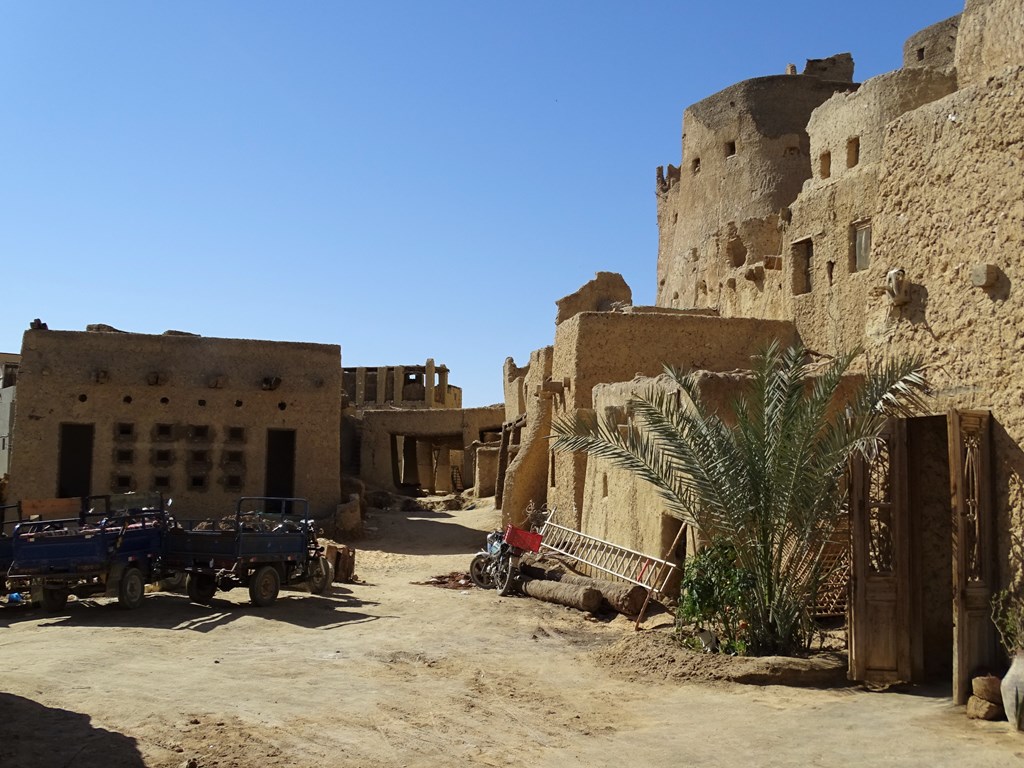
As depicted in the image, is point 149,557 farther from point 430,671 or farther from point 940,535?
point 940,535

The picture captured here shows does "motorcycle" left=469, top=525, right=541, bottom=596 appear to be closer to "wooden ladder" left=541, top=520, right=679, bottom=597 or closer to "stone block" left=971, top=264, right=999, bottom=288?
"wooden ladder" left=541, top=520, right=679, bottom=597

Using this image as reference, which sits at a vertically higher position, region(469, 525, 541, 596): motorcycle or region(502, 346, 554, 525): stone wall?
region(502, 346, 554, 525): stone wall

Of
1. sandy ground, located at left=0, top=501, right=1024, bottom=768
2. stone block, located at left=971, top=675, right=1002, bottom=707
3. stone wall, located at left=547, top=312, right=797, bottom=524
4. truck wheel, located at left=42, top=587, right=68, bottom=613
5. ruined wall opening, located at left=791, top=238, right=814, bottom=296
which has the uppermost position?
ruined wall opening, located at left=791, top=238, right=814, bottom=296

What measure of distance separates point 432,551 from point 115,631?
9.54 meters

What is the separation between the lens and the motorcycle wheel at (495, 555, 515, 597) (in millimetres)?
15109

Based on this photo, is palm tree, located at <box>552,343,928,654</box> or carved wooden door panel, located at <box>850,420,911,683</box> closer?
carved wooden door panel, located at <box>850,420,911,683</box>

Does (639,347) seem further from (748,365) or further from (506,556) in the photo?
(506,556)

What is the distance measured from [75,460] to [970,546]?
61.3 ft

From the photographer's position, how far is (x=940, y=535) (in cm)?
926

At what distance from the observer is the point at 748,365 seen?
1872 centimetres

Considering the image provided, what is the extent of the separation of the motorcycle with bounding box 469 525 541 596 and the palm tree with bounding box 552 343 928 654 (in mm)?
4918

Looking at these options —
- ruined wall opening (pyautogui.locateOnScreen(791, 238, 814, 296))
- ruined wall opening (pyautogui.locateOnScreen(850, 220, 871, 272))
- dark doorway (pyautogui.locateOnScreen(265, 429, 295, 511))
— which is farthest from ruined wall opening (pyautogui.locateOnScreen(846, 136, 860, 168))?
dark doorway (pyautogui.locateOnScreen(265, 429, 295, 511))

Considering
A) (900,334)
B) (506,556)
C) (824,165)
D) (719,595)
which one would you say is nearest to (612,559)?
(506,556)

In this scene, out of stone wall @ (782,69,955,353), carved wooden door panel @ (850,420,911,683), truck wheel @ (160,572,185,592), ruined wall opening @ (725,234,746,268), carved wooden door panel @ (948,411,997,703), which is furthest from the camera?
ruined wall opening @ (725,234,746,268)
